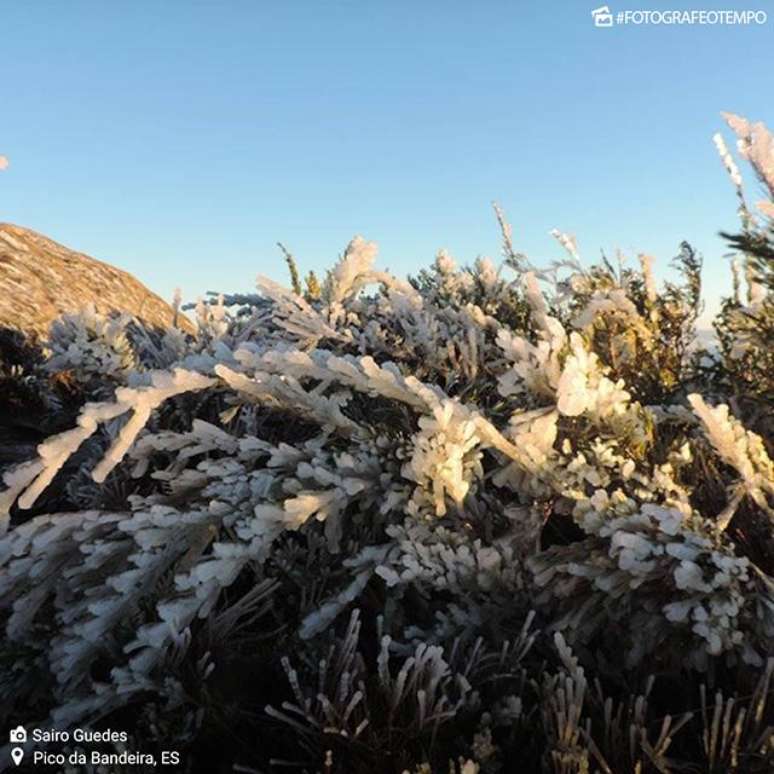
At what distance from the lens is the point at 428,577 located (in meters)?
2.27

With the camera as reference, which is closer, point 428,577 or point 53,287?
point 428,577

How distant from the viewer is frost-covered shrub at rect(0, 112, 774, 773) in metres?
1.92

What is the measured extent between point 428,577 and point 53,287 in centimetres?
569

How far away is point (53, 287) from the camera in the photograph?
265 inches

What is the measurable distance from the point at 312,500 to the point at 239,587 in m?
0.84

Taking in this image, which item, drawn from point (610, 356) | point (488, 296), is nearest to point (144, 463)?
point (610, 356)

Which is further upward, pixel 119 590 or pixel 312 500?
pixel 312 500

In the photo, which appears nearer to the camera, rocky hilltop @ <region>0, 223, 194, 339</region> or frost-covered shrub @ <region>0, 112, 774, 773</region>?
frost-covered shrub @ <region>0, 112, 774, 773</region>

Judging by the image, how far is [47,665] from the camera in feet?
8.23

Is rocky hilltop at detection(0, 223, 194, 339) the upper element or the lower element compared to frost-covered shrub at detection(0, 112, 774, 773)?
upper

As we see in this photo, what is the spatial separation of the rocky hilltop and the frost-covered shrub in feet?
11.3

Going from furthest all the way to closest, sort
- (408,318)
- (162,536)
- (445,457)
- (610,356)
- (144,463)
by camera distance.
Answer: (408,318) < (610,356) < (144,463) < (162,536) < (445,457)

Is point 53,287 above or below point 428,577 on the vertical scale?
above

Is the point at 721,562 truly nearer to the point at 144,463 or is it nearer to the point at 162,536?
the point at 162,536
